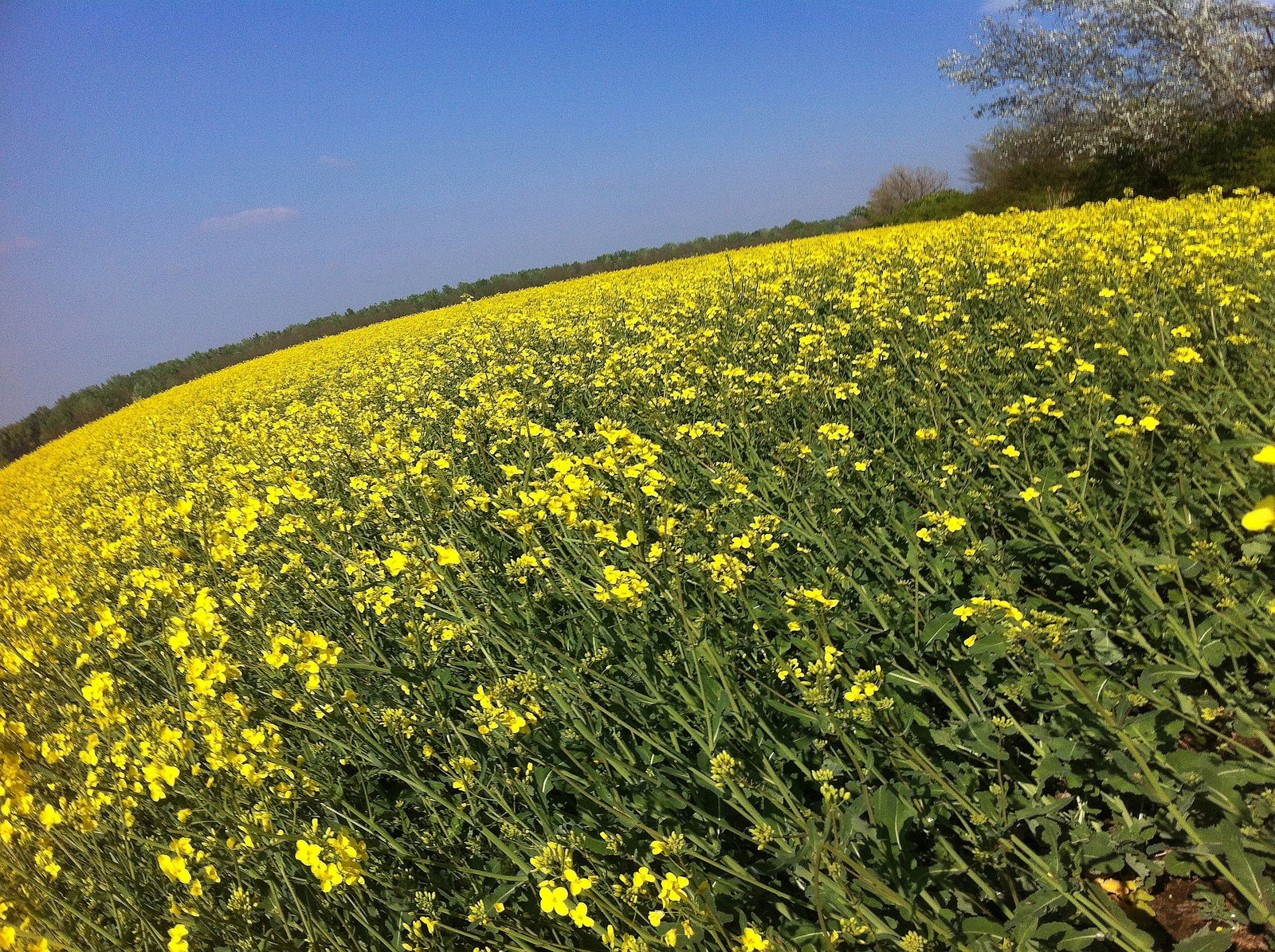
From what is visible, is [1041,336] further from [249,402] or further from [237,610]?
[249,402]

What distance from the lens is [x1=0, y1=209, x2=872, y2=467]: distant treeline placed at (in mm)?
30734

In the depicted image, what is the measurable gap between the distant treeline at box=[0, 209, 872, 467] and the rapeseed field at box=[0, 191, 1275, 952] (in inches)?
1039

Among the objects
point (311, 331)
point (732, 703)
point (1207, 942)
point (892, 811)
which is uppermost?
point (311, 331)

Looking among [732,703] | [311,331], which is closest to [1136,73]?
[732,703]

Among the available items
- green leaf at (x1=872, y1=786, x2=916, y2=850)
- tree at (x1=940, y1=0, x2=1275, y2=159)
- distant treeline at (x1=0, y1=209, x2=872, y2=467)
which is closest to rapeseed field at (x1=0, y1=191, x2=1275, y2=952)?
green leaf at (x1=872, y1=786, x2=916, y2=850)

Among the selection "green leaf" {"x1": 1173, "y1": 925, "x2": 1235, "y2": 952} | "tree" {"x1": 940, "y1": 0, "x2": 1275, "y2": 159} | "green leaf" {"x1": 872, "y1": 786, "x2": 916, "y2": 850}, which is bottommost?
"green leaf" {"x1": 1173, "y1": 925, "x2": 1235, "y2": 952}

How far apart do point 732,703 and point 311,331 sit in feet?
126

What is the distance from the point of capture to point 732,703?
7.02 feet

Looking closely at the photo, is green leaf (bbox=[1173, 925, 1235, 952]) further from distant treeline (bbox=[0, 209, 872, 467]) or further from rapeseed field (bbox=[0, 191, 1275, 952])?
distant treeline (bbox=[0, 209, 872, 467])

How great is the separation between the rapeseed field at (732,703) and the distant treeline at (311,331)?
26.4 meters

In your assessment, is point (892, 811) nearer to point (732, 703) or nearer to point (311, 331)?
point (732, 703)

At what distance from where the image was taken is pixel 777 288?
27.5 ft

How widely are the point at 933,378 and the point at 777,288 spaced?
438 cm

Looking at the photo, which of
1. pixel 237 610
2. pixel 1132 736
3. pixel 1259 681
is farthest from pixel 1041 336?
pixel 237 610
